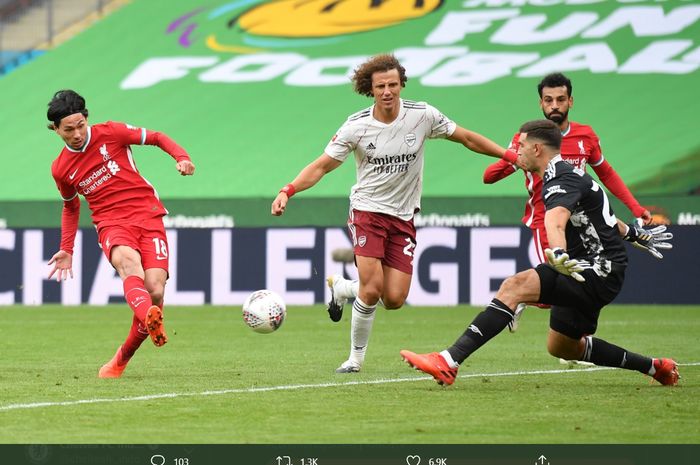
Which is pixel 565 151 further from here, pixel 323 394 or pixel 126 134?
pixel 323 394

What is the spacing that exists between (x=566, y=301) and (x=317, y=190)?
611 inches

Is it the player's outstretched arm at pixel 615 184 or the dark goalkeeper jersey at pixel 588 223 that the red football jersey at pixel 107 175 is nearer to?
the dark goalkeeper jersey at pixel 588 223

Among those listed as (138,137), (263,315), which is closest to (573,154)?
(263,315)

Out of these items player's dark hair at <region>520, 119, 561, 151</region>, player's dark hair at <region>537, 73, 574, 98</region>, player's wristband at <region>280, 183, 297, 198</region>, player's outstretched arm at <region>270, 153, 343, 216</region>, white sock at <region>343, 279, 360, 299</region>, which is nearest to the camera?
player's dark hair at <region>520, 119, 561, 151</region>

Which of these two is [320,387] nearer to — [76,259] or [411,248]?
[411,248]

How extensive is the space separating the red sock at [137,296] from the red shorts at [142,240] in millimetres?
348

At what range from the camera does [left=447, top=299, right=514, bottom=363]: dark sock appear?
895cm

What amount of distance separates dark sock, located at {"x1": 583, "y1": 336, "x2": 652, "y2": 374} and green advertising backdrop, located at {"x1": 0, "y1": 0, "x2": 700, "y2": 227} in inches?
452

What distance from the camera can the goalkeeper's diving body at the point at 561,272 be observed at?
8.88 metres

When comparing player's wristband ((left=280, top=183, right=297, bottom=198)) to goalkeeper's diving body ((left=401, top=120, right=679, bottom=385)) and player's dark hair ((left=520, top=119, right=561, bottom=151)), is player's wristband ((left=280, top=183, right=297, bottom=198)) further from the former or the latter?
player's dark hair ((left=520, top=119, right=561, bottom=151))

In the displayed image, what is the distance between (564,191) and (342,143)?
2262 millimetres

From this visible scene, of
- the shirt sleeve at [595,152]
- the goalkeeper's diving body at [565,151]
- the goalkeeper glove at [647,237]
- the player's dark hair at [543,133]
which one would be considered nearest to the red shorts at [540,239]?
the goalkeeper's diving body at [565,151]

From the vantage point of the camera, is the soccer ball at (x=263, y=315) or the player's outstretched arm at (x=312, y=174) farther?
the soccer ball at (x=263, y=315)
